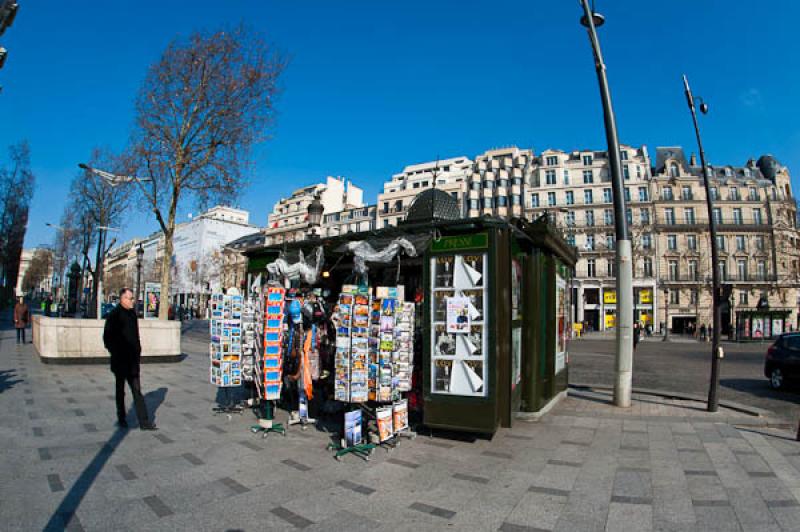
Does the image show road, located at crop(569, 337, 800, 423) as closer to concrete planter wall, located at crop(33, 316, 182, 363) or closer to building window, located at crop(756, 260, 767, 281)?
concrete planter wall, located at crop(33, 316, 182, 363)

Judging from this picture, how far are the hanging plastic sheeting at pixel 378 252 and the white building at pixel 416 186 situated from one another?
200 feet

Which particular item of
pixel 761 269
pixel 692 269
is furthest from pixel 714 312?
pixel 761 269

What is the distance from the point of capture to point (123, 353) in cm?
680

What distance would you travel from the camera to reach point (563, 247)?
9.19 metres

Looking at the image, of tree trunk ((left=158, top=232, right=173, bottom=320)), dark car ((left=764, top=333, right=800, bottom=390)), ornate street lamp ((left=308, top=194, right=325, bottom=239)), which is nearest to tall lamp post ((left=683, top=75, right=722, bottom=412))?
dark car ((left=764, top=333, right=800, bottom=390))

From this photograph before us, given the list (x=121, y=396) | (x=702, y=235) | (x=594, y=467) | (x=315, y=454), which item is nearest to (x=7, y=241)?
(x=121, y=396)

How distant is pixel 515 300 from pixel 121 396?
20.2 feet

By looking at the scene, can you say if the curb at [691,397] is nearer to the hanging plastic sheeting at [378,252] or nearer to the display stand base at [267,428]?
the hanging plastic sheeting at [378,252]

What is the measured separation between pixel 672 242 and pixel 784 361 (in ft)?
166

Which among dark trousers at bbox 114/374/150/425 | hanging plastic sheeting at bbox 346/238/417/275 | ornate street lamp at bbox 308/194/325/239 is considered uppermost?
ornate street lamp at bbox 308/194/325/239

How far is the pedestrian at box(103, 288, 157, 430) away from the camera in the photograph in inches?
263

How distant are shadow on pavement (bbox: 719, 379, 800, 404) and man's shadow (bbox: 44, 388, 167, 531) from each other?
44.0ft

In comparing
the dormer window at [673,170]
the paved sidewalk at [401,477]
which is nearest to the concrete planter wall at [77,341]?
the paved sidewalk at [401,477]

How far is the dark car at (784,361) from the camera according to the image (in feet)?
37.3
